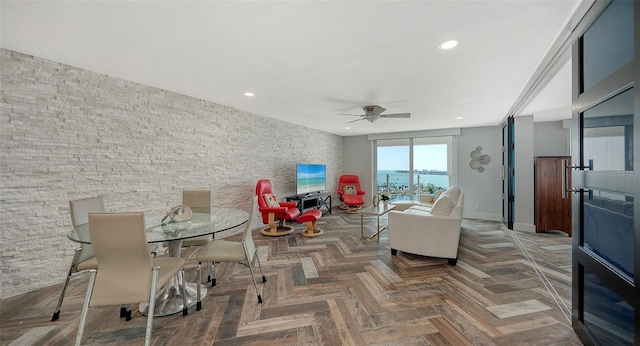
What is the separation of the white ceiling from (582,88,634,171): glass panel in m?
0.79

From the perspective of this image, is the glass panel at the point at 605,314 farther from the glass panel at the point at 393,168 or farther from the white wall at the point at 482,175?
the glass panel at the point at 393,168

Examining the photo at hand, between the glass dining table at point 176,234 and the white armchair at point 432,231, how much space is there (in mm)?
2114

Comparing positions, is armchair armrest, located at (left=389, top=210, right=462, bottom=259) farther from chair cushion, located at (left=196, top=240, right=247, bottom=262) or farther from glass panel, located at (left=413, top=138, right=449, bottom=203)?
glass panel, located at (left=413, top=138, right=449, bottom=203)

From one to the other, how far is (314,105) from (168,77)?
213 centimetres

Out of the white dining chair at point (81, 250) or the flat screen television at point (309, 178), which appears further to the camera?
the flat screen television at point (309, 178)

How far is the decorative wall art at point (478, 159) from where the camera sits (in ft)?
20.5

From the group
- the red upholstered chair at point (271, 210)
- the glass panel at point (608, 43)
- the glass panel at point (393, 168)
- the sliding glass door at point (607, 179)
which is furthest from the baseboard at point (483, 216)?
the glass panel at point (608, 43)

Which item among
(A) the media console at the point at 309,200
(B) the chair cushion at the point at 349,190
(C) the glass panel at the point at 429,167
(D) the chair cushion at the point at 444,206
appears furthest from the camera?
(B) the chair cushion at the point at 349,190

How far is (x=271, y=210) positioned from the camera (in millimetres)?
4453

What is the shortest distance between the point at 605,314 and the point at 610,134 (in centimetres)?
109

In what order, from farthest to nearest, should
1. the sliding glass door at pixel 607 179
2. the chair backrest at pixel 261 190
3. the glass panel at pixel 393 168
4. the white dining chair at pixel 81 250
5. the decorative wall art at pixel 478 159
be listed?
the glass panel at pixel 393 168 → the decorative wall art at pixel 478 159 → the chair backrest at pixel 261 190 → the white dining chair at pixel 81 250 → the sliding glass door at pixel 607 179

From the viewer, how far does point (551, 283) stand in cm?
267

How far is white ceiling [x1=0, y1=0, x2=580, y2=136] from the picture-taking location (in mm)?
1706

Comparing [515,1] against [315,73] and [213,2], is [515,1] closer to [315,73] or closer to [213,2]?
[315,73]
